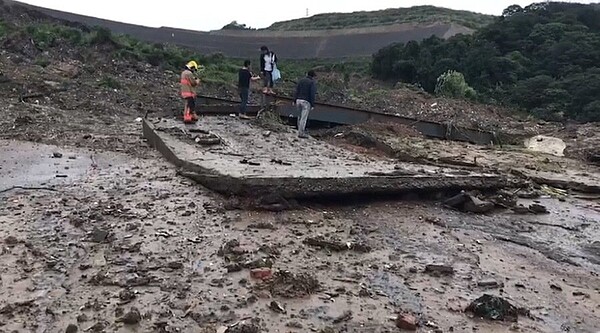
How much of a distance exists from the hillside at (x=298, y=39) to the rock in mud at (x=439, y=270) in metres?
28.4

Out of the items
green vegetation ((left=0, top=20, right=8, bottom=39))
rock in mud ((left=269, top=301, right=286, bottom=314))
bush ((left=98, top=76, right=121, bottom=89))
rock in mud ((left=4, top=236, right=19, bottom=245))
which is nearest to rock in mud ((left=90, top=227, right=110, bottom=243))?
rock in mud ((left=4, top=236, right=19, bottom=245))

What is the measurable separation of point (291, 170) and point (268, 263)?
2.10m

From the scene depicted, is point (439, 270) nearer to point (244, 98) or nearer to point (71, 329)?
point (71, 329)

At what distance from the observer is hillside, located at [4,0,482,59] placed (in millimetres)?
33219

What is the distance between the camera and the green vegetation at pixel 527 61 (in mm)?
17922

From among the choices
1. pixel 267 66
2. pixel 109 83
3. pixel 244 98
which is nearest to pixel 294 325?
pixel 244 98

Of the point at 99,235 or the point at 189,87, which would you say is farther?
the point at 189,87

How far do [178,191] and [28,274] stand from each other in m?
2.27

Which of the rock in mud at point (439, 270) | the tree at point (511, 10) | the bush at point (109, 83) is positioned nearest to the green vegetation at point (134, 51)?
the bush at point (109, 83)

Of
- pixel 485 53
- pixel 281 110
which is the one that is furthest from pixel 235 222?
pixel 485 53

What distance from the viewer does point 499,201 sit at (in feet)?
23.0

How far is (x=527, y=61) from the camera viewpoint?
21.7 m

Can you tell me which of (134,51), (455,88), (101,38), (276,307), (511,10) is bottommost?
(276,307)

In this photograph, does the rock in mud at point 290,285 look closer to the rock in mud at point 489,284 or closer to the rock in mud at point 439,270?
the rock in mud at point 439,270
